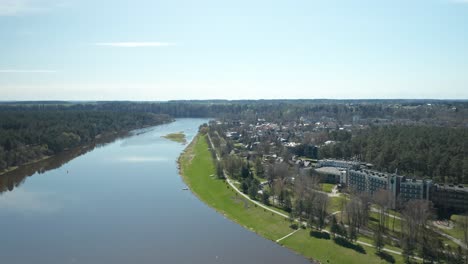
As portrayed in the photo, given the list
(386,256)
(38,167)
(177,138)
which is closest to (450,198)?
(386,256)

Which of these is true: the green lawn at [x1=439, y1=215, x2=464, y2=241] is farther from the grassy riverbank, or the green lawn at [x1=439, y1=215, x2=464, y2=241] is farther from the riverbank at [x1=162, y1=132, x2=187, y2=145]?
the riverbank at [x1=162, y1=132, x2=187, y2=145]

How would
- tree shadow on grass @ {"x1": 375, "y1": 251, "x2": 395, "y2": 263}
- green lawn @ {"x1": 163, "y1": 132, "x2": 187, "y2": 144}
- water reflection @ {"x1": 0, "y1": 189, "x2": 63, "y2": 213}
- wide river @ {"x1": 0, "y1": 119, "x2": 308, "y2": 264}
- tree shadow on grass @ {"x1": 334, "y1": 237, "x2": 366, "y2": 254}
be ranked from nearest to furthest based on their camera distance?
tree shadow on grass @ {"x1": 375, "y1": 251, "x2": 395, "y2": 263} < tree shadow on grass @ {"x1": 334, "y1": 237, "x2": 366, "y2": 254} < wide river @ {"x1": 0, "y1": 119, "x2": 308, "y2": 264} < water reflection @ {"x1": 0, "y1": 189, "x2": 63, "y2": 213} < green lawn @ {"x1": 163, "y1": 132, "x2": 187, "y2": 144}

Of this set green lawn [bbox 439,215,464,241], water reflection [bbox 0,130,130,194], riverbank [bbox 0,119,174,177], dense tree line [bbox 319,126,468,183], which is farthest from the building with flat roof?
riverbank [bbox 0,119,174,177]

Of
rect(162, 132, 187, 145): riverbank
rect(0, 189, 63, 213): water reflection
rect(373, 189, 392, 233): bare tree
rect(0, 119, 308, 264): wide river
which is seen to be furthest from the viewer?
rect(162, 132, 187, 145): riverbank

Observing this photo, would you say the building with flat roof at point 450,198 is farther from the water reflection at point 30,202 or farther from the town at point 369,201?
the water reflection at point 30,202

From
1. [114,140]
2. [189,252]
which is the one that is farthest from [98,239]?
[114,140]

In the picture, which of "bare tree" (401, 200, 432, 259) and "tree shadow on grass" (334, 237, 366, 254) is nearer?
"bare tree" (401, 200, 432, 259)
